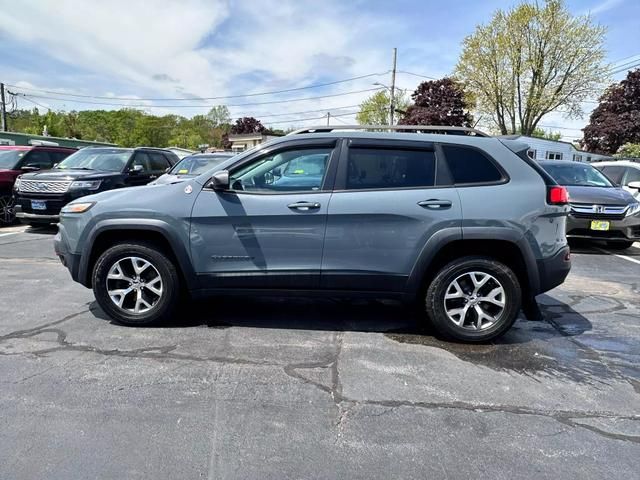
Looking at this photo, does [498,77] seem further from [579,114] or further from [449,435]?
[449,435]

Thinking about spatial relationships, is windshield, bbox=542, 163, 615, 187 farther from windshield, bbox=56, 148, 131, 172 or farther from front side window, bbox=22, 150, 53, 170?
front side window, bbox=22, 150, 53, 170

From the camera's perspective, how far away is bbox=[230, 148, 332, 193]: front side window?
399cm

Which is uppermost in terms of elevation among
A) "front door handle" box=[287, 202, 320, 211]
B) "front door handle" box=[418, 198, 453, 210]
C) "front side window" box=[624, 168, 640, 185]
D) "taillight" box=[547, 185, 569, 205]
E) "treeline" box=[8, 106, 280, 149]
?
"treeline" box=[8, 106, 280, 149]

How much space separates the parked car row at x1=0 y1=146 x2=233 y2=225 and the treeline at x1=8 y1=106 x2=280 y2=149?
200ft

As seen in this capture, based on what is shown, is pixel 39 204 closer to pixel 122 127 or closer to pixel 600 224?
pixel 600 224

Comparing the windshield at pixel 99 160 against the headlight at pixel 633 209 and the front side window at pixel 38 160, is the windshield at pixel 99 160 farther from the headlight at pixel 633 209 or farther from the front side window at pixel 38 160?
the headlight at pixel 633 209

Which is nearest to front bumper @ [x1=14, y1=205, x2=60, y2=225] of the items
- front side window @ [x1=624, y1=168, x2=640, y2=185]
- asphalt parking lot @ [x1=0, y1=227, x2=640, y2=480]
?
asphalt parking lot @ [x1=0, y1=227, x2=640, y2=480]

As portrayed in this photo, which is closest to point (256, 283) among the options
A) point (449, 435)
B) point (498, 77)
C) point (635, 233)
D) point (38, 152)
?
point (449, 435)

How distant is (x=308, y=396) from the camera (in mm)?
3057

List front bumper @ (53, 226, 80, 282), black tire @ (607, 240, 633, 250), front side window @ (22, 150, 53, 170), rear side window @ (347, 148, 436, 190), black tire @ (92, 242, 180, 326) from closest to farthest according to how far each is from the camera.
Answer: rear side window @ (347, 148, 436, 190) → black tire @ (92, 242, 180, 326) → front bumper @ (53, 226, 80, 282) → black tire @ (607, 240, 633, 250) → front side window @ (22, 150, 53, 170)

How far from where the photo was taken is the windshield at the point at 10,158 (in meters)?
10.7

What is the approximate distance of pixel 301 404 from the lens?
9.70 feet

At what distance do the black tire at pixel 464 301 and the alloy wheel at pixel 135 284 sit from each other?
8.16 feet

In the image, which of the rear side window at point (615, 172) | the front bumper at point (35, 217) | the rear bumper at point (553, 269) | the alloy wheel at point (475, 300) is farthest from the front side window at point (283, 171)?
the rear side window at point (615, 172)
